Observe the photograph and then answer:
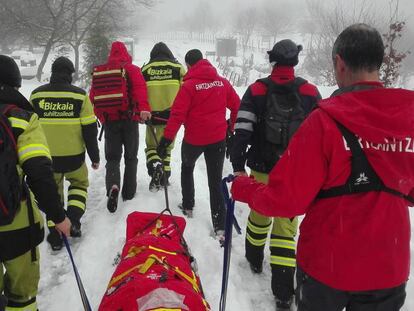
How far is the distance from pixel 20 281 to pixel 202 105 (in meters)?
2.63

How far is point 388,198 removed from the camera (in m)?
1.87

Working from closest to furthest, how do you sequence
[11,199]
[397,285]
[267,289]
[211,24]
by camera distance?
[397,285] → [11,199] → [267,289] → [211,24]

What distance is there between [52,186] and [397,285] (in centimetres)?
215

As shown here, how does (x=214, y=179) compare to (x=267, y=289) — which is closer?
(x=267, y=289)

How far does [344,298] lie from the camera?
2.04 m

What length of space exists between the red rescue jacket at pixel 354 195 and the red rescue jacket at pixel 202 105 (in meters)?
2.57

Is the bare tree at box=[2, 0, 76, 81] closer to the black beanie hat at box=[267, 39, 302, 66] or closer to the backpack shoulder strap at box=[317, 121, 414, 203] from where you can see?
the black beanie hat at box=[267, 39, 302, 66]

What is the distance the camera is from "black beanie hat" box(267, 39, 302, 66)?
3246 millimetres

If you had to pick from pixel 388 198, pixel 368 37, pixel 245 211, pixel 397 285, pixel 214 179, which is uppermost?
pixel 368 37

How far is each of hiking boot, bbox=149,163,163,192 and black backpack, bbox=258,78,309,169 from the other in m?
2.80

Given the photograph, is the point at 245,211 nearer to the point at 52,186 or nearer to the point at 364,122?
the point at 52,186

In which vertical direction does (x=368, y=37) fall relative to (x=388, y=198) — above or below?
above

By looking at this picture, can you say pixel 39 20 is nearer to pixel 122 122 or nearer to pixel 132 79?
pixel 132 79

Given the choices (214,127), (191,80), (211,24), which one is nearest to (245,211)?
(214,127)
